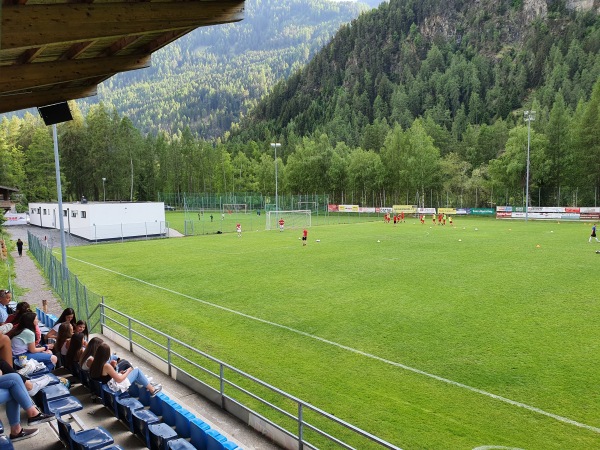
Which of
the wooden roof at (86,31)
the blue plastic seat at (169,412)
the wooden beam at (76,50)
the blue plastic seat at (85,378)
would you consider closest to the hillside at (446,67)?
the wooden roof at (86,31)

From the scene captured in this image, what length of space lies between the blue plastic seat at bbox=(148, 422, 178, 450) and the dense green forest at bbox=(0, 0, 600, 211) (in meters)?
66.2

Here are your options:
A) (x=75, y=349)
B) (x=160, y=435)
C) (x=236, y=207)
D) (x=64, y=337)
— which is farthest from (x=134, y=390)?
(x=236, y=207)

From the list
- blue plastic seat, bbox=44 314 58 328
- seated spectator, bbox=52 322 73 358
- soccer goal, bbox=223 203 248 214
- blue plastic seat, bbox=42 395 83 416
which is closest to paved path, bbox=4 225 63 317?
blue plastic seat, bbox=44 314 58 328

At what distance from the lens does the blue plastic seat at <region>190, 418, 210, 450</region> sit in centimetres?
587

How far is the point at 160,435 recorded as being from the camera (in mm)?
5797

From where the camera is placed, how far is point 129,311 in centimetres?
1592

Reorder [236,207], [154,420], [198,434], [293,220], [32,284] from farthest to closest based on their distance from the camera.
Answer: [236,207] → [293,220] → [32,284] → [154,420] → [198,434]

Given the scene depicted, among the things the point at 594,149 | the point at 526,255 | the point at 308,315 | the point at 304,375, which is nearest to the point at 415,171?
the point at 594,149

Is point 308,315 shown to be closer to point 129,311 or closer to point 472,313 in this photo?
point 472,313

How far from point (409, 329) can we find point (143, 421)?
28.6 feet

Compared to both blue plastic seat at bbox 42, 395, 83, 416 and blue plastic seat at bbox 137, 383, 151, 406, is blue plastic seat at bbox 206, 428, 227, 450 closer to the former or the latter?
blue plastic seat at bbox 137, 383, 151, 406

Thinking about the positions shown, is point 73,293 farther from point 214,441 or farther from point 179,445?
point 214,441

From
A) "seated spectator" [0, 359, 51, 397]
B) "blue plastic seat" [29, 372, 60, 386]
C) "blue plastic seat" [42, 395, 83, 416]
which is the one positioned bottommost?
"blue plastic seat" [42, 395, 83, 416]

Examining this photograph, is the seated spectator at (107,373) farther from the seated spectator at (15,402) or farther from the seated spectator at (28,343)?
the seated spectator at (28,343)
